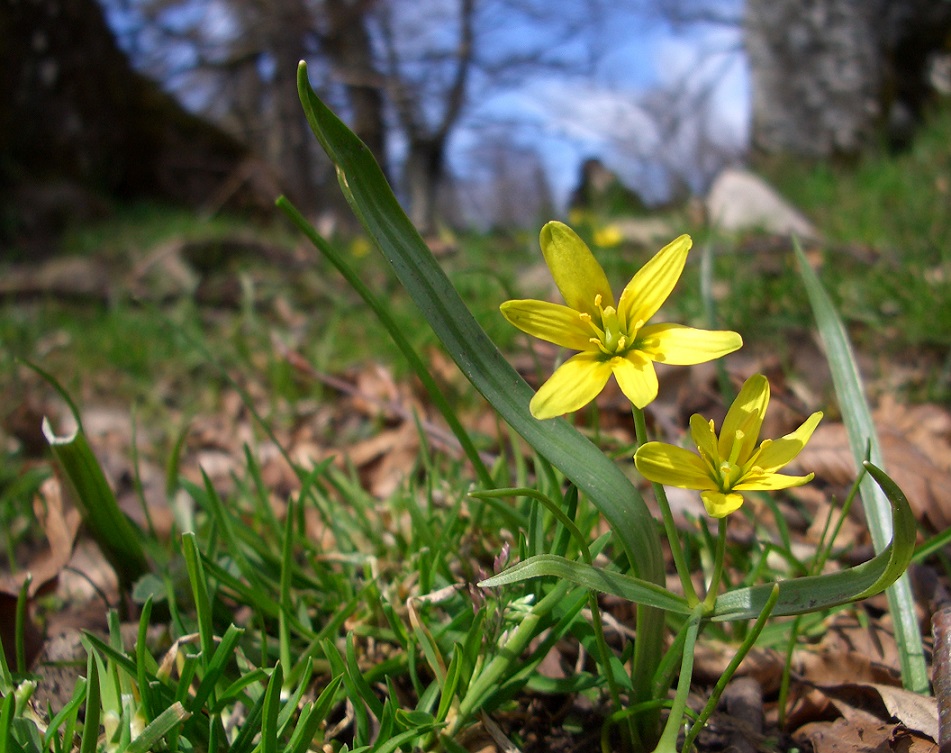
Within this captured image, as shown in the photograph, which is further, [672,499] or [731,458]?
[672,499]

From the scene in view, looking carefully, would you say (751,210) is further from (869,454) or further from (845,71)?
(845,71)

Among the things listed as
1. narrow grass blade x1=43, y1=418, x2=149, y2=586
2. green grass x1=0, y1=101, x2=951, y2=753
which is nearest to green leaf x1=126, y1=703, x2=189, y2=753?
green grass x1=0, y1=101, x2=951, y2=753

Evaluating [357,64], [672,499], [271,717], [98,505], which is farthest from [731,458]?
[357,64]

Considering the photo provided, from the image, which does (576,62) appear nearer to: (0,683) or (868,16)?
(868,16)

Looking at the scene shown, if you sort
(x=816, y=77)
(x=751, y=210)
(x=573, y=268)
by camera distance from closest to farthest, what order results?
(x=573, y=268), (x=751, y=210), (x=816, y=77)

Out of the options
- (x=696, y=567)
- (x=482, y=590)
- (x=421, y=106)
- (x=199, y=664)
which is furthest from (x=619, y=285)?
(x=421, y=106)

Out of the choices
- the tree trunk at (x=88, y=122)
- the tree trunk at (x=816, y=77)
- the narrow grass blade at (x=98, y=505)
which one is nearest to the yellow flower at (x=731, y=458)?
the narrow grass blade at (x=98, y=505)

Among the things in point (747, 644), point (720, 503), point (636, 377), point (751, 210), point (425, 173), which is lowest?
point (425, 173)

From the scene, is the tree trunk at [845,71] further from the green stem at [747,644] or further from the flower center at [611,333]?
the green stem at [747,644]
